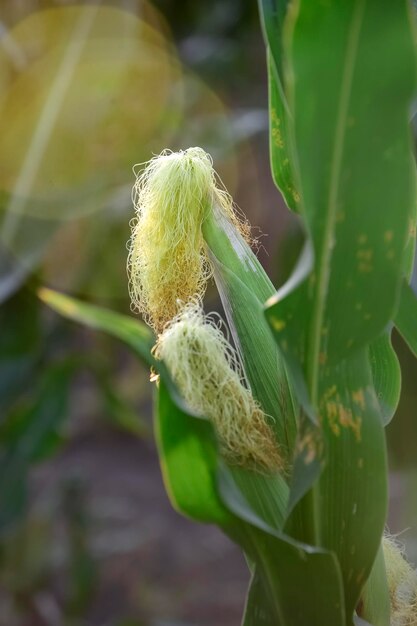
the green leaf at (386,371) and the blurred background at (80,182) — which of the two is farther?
the blurred background at (80,182)

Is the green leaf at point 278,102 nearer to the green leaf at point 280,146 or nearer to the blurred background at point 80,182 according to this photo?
the green leaf at point 280,146

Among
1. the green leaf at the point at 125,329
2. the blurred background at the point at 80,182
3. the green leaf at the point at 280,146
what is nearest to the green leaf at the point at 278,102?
the green leaf at the point at 280,146

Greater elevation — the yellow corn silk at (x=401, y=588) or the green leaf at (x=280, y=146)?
the green leaf at (x=280, y=146)

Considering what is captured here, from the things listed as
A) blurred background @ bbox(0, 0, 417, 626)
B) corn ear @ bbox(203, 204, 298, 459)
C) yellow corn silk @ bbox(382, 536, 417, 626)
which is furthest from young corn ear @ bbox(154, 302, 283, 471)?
blurred background @ bbox(0, 0, 417, 626)

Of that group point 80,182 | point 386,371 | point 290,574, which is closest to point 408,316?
point 386,371

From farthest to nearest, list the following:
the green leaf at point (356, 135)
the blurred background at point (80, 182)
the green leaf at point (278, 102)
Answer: the blurred background at point (80, 182) < the green leaf at point (278, 102) < the green leaf at point (356, 135)

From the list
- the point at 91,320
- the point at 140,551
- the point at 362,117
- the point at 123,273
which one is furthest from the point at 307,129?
the point at 140,551

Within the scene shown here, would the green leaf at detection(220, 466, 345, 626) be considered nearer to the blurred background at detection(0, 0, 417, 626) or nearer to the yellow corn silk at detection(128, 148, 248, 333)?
the yellow corn silk at detection(128, 148, 248, 333)

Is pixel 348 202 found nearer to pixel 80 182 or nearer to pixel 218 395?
pixel 218 395
